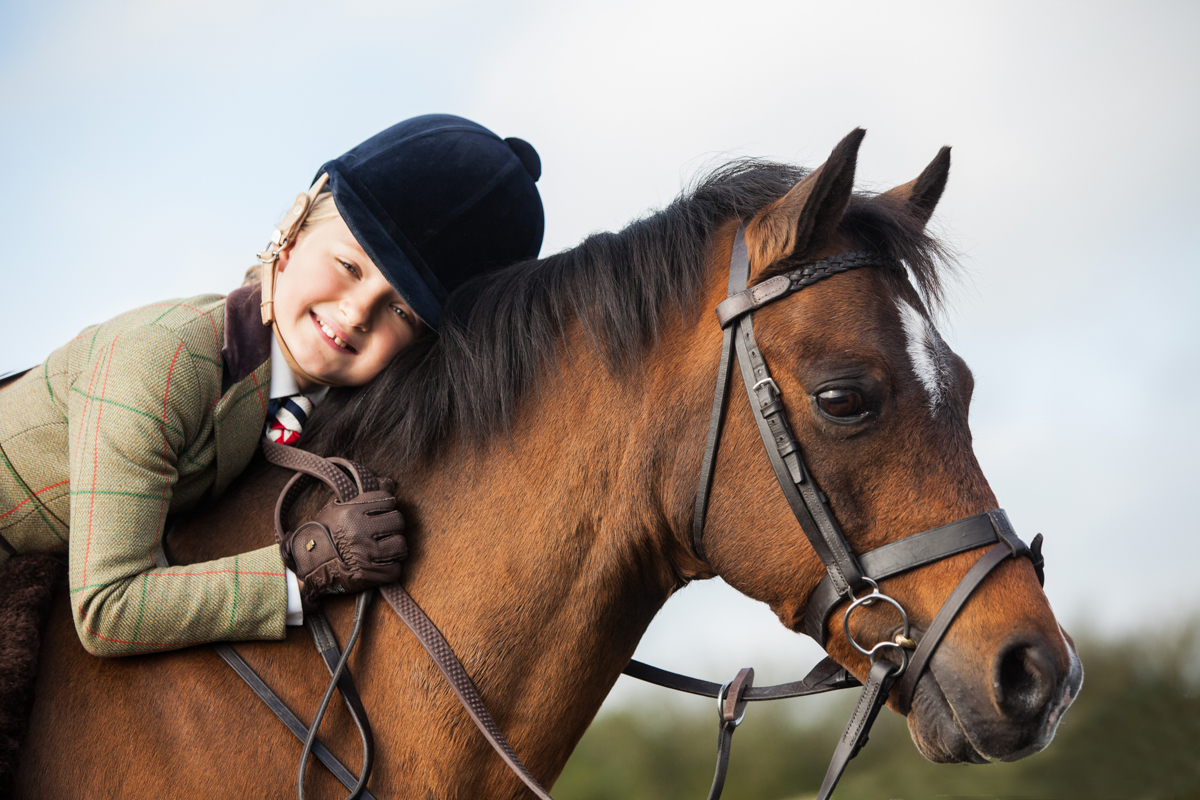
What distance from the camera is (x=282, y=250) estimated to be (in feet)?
6.37

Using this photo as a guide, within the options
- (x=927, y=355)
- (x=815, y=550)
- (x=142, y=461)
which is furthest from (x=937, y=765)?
(x=142, y=461)

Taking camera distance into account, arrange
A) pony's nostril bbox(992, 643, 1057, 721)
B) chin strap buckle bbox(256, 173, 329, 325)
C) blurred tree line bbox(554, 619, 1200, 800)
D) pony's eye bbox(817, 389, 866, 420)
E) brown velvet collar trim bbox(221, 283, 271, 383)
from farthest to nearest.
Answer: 1. blurred tree line bbox(554, 619, 1200, 800)
2. chin strap buckle bbox(256, 173, 329, 325)
3. brown velvet collar trim bbox(221, 283, 271, 383)
4. pony's eye bbox(817, 389, 866, 420)
5. pony's nostril bbox(992, 643, 1057, 721)

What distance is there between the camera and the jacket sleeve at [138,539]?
1.45 meters

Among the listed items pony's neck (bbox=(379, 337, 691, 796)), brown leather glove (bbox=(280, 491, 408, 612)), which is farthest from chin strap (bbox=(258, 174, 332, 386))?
pony's neck (bbox=(379, 337, 691, 796))

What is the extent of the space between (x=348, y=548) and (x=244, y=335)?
2.20 feet

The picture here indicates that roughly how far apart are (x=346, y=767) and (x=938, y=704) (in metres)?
1.18

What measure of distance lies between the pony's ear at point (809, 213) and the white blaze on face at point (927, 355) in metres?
0.23

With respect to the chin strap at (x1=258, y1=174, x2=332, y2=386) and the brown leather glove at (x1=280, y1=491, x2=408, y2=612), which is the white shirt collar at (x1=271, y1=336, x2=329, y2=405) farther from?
the brown leather glove at (x1=280, y1=491, x2=408, y2=612)

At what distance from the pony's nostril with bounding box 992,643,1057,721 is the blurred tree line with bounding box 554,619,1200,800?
8.45ft

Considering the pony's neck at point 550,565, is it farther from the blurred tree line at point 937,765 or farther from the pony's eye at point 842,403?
the blurred tree line at point 937,765

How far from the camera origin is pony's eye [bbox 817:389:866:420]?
143 cm

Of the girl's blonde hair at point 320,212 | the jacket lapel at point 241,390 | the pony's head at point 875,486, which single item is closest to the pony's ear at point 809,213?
the pony's head at point 875,486

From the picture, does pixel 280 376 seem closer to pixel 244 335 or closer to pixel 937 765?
pixel 244 335

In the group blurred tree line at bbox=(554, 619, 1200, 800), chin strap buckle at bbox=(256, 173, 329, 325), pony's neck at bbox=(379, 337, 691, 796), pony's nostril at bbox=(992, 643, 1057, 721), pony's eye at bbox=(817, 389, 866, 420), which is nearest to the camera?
pony's nostril at bbox=(992, 643, 1057, 721)
